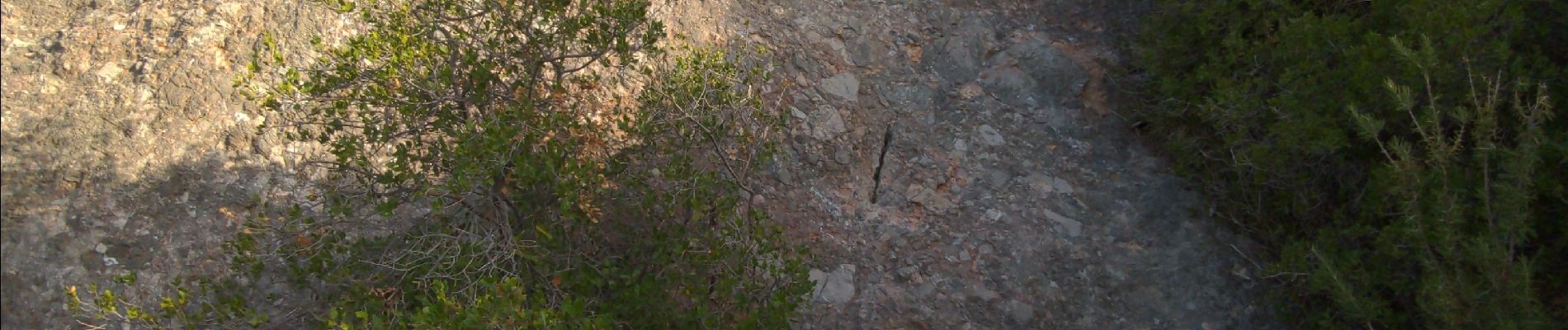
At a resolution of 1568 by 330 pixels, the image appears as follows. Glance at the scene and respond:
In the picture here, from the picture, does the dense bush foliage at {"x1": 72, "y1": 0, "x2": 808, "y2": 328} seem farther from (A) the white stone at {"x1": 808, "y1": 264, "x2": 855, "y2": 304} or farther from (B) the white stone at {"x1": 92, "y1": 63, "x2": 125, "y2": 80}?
(B) the white stone at {"x1": 92, "y1": 63, "x2": 125, "y2": 80}

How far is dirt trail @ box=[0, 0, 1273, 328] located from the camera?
3.95 metres

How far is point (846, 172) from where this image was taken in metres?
4.41

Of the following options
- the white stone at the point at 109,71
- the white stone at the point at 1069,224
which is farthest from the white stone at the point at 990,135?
the white stone at the point at 109,71

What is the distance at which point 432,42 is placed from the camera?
3521mm

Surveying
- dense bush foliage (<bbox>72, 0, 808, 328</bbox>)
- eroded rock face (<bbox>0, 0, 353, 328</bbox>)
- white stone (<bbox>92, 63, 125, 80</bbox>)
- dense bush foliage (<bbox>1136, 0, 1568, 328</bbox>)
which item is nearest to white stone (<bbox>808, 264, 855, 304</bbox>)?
dense bush foliage (<bbox>72, 0, 808, 328</bbox>)

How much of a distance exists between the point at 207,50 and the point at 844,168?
2.28 m

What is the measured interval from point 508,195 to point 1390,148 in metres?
2.69

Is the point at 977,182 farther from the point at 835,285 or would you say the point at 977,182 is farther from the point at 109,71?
the point at 109,71

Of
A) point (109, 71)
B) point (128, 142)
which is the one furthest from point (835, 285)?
point (109, 71)

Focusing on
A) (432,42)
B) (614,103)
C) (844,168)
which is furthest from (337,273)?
(844,168)

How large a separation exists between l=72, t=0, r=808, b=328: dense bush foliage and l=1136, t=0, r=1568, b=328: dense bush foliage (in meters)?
1.65

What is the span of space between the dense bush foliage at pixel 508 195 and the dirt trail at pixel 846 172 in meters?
0.25

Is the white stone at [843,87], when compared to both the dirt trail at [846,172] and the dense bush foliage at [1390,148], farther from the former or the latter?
the dense bush foliage at [1390,148]

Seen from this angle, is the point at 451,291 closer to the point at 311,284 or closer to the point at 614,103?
the point at 311,284
